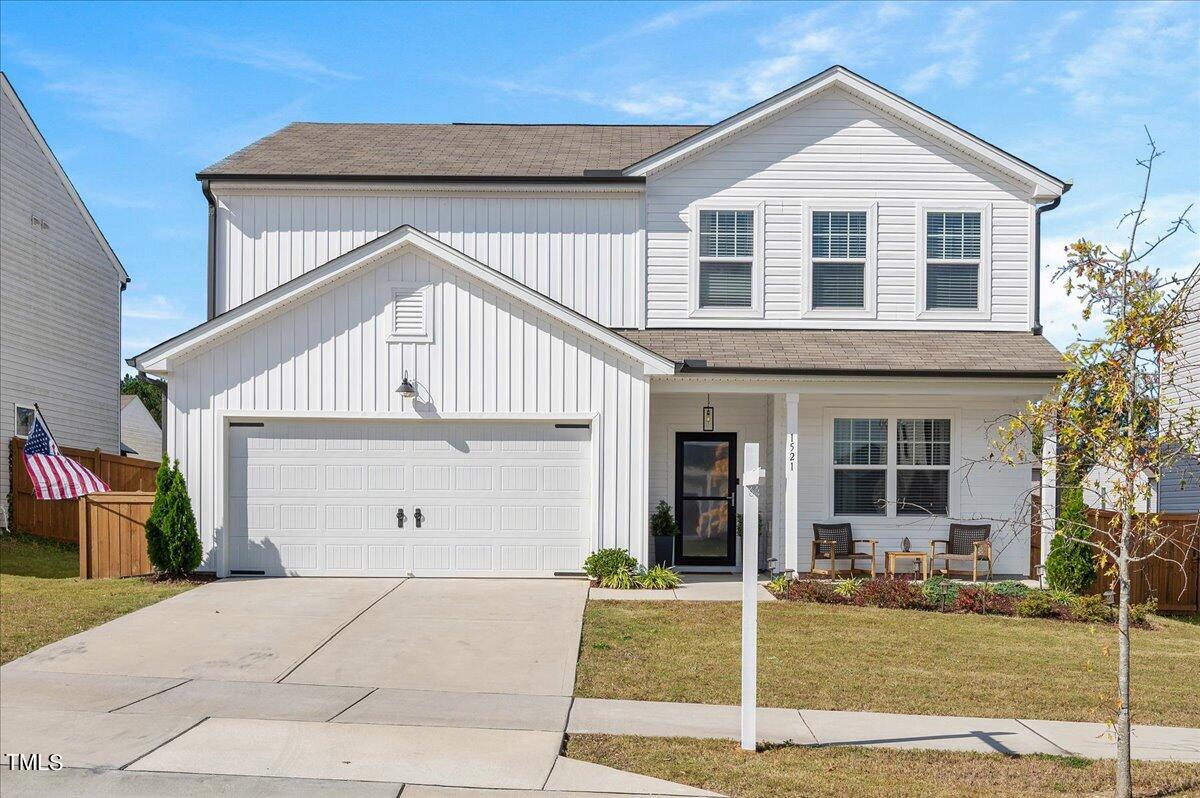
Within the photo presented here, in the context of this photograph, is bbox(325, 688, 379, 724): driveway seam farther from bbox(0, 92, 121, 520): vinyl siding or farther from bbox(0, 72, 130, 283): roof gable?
bbox(0, 72, 130, 283): roof gable

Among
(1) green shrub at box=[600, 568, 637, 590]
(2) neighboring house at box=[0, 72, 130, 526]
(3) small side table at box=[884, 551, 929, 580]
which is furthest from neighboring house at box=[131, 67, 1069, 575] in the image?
(2) neighboring house at box=[0, 72, 130, 526]

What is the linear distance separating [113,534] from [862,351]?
11.4 meters

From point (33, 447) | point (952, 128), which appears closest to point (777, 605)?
point (952, 128)

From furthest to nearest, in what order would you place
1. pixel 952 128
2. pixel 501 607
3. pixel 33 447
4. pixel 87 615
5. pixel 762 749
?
pixel 33 447 → pixel 952 128 → pixel 501 607 → pixel 87 615 → pixel 762 749

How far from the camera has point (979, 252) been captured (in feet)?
55.5

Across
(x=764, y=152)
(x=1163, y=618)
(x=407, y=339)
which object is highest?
(x=764, y=152)

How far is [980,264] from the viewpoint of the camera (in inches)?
663

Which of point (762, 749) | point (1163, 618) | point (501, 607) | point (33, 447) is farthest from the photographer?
point (33, 447)

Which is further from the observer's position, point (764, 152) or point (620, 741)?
point (764, 152)

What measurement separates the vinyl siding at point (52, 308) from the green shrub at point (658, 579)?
44.2ft

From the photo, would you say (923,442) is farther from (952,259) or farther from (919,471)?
(952,259)

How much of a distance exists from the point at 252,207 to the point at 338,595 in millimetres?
7339

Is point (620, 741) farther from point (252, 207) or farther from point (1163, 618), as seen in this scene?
point (252, 207)

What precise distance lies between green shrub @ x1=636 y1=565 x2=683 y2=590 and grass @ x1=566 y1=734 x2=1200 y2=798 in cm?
679
